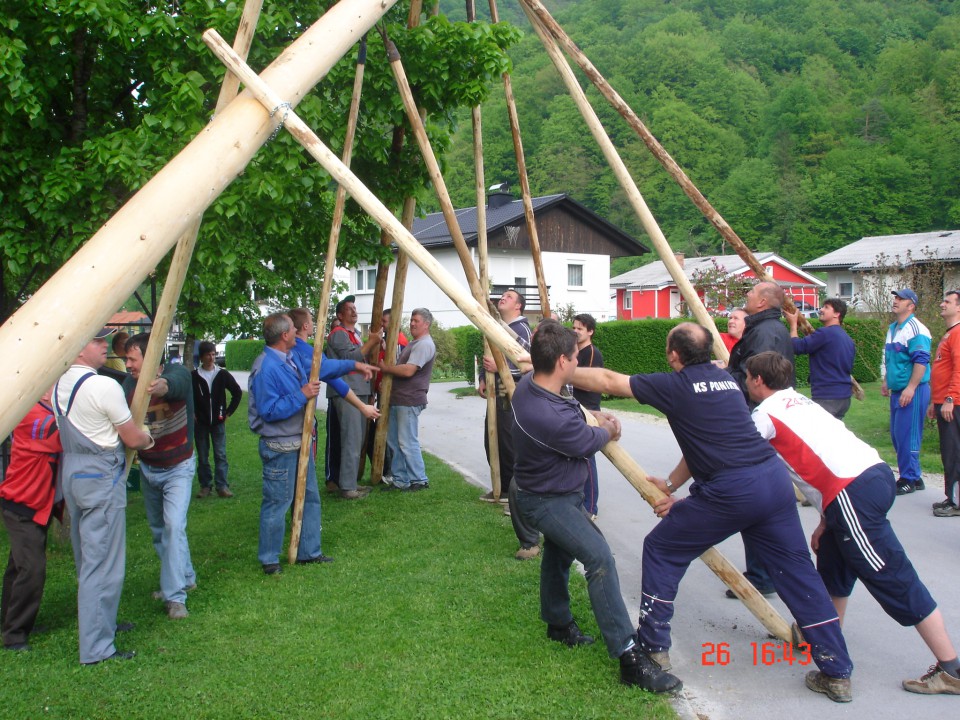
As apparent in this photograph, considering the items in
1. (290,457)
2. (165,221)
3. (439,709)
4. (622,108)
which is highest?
(622,108)

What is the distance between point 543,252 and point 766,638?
113 ft

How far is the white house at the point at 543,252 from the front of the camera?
37281mm

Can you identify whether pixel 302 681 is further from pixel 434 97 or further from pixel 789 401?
pixel 434 97

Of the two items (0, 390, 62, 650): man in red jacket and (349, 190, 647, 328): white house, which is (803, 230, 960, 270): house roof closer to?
(349, 190, 647, 328): white house

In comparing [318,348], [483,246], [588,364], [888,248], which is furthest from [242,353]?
[588,364]

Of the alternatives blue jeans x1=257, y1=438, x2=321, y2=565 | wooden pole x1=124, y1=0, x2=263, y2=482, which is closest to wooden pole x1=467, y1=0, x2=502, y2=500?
blue jeans x1=257, y1=438, x2=321, y2=565

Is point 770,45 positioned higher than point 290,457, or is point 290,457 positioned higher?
point 770,45

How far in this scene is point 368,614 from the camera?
217 inches

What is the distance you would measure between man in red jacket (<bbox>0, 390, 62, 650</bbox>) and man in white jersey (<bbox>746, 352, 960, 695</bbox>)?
4.37m

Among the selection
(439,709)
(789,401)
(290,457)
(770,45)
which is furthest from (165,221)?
(770,45)

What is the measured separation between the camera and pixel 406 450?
9625 millimetres

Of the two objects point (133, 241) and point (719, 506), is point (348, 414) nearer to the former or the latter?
point (719, 506)

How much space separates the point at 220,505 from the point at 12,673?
15.5 feet
